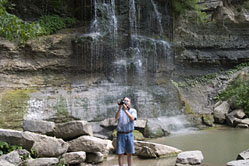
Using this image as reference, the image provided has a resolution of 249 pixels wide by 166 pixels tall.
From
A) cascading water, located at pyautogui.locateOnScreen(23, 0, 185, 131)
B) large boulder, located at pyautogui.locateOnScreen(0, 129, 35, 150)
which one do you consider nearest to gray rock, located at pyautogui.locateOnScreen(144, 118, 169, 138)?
cascading water, located at pyautogui.locateOnScreen(23, 0, 185, 131)

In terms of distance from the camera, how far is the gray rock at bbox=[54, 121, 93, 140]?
671 cm

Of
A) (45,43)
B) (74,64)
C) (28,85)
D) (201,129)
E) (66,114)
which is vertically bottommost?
(201,129)

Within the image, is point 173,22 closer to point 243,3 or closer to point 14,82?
point 243,3

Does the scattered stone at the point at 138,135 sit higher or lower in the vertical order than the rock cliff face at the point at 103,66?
lower

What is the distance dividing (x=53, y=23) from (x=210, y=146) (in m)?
9.66

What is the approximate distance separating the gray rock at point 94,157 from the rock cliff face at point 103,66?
14.1 ft

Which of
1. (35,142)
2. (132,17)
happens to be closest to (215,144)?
(35,142)

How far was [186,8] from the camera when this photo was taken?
1605 cm

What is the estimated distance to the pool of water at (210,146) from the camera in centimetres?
625

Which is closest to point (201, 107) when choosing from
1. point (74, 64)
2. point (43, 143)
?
point (74, 64)

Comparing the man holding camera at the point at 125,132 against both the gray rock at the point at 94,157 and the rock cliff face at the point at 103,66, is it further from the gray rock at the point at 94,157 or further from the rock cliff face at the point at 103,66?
the rock cliff face at the point at 103,66

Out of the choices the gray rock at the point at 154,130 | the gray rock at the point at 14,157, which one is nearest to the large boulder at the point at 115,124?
the gray rock at the point at 154,130

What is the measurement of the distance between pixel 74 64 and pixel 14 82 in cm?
279

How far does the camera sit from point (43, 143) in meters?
5.93
